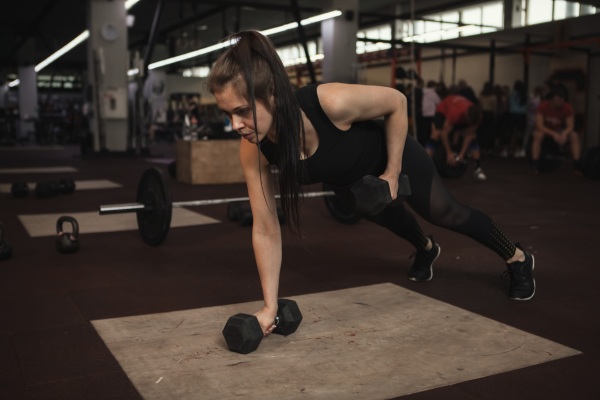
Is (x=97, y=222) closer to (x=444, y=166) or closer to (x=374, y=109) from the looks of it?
(x=374, y=109)

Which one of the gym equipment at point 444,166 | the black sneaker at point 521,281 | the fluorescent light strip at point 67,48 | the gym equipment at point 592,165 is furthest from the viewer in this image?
the fluorescent light strip at point 67,48

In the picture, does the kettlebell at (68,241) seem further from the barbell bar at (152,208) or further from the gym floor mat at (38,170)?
the gym floor mat at (38,170)

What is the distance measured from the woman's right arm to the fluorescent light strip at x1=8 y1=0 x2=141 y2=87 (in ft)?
25.3

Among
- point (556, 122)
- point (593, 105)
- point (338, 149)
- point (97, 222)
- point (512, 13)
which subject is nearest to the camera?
point (338, 149)

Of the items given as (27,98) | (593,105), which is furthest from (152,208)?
(27,98)

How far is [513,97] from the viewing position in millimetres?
8773

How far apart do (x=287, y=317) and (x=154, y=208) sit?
1.29m

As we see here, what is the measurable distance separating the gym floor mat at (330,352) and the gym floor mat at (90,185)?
3.51 m

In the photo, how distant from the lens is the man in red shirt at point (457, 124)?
16.8ft

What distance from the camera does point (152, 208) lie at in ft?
8.56

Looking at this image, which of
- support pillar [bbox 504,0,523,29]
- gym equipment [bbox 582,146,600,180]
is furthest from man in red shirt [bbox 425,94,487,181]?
support pillar [bbox 504,0,523,29]

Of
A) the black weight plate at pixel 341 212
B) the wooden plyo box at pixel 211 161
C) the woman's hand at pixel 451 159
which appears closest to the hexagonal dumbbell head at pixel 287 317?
the black weight plate at pixel 341 212

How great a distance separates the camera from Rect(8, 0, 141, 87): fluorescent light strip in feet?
28.1

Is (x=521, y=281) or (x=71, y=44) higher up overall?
(x=71, y=44)
